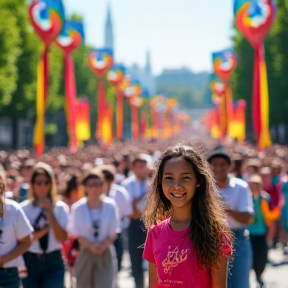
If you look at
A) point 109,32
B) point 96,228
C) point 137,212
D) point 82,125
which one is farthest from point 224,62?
point 109,32

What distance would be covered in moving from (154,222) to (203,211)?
310mm

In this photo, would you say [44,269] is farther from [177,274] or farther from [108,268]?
[177,274]

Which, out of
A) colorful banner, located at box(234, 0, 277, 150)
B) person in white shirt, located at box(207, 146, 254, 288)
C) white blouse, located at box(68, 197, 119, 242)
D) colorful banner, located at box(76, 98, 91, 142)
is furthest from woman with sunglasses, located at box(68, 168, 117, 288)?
colorful banner, located at box(76, 98, 91, 142)

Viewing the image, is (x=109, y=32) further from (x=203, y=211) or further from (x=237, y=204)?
(x=203, y=211)

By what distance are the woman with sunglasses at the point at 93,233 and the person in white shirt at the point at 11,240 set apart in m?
1.55

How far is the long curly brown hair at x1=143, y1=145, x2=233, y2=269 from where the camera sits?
3.13 metres

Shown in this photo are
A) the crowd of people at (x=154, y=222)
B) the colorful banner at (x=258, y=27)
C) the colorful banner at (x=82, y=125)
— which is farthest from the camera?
the colorful banner at (x=82, y=125)

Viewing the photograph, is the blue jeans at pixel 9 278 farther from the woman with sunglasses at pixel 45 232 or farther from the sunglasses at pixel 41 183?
the sunglasses at pixel 41 183

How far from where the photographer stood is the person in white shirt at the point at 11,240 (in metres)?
5.00

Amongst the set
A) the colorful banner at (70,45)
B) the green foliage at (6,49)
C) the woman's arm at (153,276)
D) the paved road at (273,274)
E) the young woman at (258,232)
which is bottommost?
the paved road at (273,274)

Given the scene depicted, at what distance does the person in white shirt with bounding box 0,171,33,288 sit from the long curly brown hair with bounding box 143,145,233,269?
181 cm

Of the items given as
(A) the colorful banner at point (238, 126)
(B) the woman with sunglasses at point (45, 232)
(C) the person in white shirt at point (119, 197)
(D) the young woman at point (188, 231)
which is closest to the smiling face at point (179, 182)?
(D) the young woman at point (188, 231)

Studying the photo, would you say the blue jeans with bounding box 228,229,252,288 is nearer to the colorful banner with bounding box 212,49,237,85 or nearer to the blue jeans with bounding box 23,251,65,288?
the blue jeans with bounding box 23,251,65,288

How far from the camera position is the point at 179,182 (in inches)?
126
